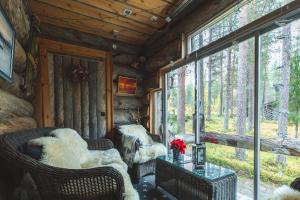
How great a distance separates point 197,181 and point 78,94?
252 cm

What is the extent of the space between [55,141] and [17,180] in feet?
1.62

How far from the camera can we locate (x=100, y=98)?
364cm

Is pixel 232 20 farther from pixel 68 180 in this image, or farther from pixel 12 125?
pixel 12 125

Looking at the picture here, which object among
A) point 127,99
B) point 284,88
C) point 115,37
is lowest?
point 127,99

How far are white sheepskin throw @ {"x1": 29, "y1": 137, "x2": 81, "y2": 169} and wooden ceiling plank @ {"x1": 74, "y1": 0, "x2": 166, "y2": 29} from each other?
2091 mm

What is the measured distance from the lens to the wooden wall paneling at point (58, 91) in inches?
126

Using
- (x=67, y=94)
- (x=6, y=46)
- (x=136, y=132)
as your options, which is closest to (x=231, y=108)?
(x=136, y=132)

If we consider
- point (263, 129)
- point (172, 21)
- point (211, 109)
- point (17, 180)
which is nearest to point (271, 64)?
point (263, 129)

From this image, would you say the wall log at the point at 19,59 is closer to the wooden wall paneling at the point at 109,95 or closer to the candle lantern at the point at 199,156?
the wooden wall paneling at the point at 109,95

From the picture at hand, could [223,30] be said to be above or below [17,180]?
above

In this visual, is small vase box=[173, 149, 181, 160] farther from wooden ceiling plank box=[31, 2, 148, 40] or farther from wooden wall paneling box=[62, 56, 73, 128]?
wooden ceiling plank box=[31, 2, 148, 40]

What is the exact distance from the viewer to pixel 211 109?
9.19 ft

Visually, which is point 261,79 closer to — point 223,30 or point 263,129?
point 263,129

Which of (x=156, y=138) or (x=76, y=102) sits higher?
(x=76, y=102)
